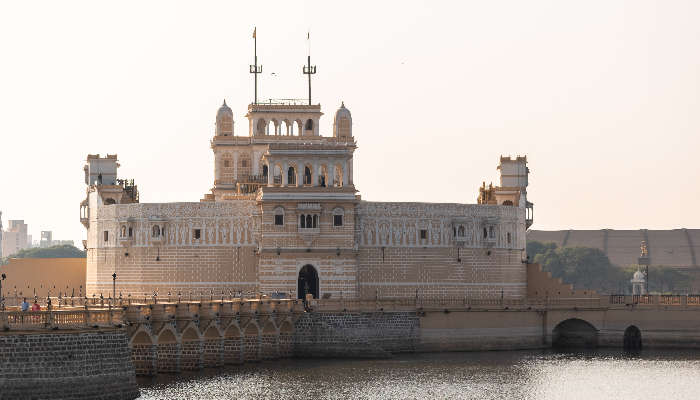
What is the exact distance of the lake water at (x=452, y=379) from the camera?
2813 inches

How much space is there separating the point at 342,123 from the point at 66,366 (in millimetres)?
51701

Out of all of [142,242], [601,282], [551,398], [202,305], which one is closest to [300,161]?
[142,242]

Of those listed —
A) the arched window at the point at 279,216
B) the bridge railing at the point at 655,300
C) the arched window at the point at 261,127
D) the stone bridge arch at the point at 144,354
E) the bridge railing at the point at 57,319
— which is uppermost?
the arched window at the point at 261,127

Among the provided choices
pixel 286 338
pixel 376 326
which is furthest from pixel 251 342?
pixel 376 326

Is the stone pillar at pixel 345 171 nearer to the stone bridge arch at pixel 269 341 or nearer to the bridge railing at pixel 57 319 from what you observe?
the stone bridge arch at pixel 269 341

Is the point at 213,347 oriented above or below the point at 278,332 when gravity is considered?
below

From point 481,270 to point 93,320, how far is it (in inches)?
1604

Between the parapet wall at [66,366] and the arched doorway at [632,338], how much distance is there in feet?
131

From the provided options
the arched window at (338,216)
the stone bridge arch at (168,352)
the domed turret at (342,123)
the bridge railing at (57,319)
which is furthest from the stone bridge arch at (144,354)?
the domed turret at (342,123)

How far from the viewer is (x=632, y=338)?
9631cm

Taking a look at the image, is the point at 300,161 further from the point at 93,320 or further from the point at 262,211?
the point at 93,320

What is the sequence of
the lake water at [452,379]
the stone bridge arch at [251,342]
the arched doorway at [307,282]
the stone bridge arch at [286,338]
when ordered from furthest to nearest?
1. the arched doorway at [307,282]
2. the stone bridge arch at [286,338]
3. the stone bridge arch at [251,342]
4. the lake water at [452,379]

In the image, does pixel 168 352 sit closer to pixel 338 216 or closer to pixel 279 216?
pixel 279 216

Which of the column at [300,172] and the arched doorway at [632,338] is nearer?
the column at [300,172]
